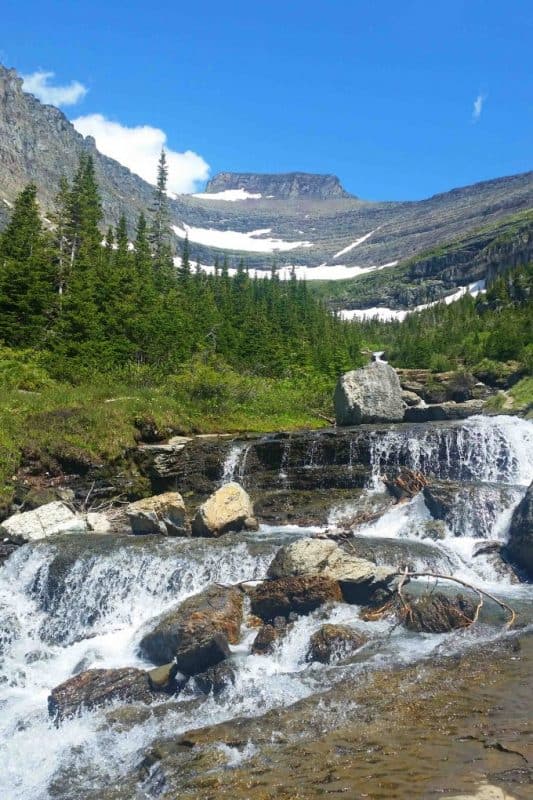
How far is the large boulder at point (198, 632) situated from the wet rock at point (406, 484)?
10.1 meters

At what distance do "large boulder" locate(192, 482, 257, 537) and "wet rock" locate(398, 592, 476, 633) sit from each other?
23.8 ft

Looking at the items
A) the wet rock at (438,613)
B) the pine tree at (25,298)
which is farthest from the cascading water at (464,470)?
the pine tree at (25,298)

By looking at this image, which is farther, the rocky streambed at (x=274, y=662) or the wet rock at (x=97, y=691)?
the wet rock at (x=97, y=691)

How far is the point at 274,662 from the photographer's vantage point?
40.7 ft

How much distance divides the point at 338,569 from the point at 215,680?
452 cm

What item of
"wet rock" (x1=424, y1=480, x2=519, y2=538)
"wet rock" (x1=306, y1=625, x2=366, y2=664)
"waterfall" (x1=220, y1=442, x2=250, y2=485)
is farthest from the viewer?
→ "waterfall" (x1=220, y1=442, x2=250, y2=485)

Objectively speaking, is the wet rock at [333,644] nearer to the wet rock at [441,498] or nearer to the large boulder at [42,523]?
the wet rock at [441,498]

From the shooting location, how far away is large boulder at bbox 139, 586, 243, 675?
39.5ft

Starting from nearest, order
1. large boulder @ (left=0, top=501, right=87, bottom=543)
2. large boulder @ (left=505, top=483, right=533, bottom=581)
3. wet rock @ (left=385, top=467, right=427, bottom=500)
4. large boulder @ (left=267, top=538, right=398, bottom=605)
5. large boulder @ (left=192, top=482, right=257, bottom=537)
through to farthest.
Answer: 1. large boulder @ (left=267, top=538, right=398, bottom=605)
2. large boulder @ (left=505, top=483, right=533, bottom=581)
3. large boulder @ (left=0, top=501, right=87, bottom=543)
4. large boulder @ (left=192, top=482, right=257, bottom=537)
5. wet rock @ (left=385, top=467, right=427, bottom=500)

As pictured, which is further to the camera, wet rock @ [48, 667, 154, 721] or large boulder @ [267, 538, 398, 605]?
large boulder @ [267, 538, 398, 605]

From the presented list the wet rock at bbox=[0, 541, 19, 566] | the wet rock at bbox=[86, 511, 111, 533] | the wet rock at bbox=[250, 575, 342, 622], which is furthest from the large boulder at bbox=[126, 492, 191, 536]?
the wet rock at bbox=[250, 575, 342, 622]

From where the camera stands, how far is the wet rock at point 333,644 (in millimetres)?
12195

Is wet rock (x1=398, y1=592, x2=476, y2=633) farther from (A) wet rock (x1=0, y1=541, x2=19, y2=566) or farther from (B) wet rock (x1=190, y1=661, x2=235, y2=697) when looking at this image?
(A) wet rock (x1=0, y1=541, x2=19, y2=566)

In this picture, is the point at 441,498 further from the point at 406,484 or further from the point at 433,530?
the point at 406,484
